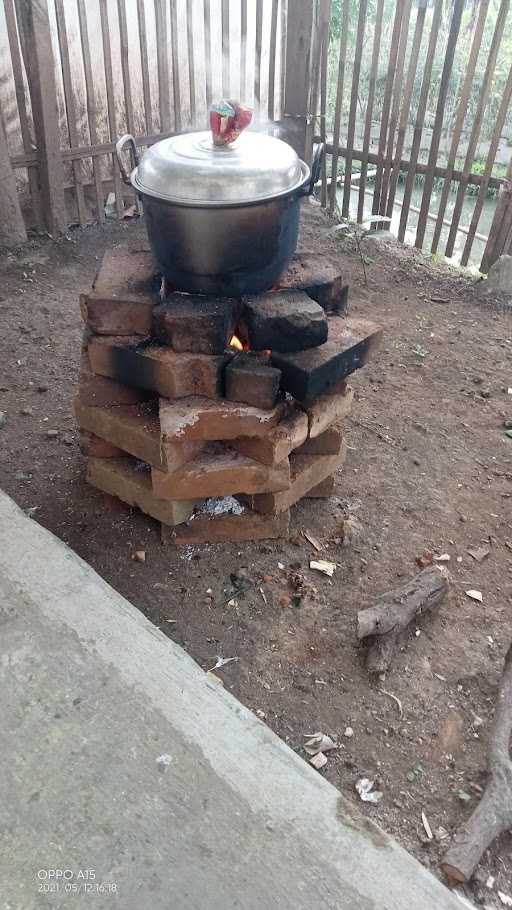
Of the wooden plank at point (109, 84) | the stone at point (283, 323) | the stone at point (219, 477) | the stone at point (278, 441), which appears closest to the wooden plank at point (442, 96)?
the wooden plank at point (109, 84)

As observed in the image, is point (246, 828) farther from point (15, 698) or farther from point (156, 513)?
point (156, 513)

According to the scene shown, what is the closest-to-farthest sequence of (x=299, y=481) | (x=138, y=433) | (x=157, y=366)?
1. (x=157, y=366)
2. (x=138, y=433)
3. (x=299, y=481)

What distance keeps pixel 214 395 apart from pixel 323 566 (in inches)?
30.7

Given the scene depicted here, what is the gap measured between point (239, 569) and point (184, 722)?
3.29 ft

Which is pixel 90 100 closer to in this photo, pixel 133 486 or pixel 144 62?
pixel 144 62

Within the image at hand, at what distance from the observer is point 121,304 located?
7.81 feet

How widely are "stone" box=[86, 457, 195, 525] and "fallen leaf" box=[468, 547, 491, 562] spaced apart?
3.71 feet

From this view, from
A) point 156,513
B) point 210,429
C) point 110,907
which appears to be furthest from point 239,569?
point 110,907

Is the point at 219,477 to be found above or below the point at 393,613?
above

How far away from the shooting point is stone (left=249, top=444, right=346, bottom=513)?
2.56 metres

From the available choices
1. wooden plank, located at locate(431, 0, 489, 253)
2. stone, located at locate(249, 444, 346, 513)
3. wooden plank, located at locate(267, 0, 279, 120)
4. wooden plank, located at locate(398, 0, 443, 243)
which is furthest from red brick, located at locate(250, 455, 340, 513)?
wooden plank, located at locate(267, 0, 279, 120)

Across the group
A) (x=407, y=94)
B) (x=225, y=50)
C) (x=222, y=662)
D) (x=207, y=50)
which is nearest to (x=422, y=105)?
(x=407, y=94)

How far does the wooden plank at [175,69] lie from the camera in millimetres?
5117

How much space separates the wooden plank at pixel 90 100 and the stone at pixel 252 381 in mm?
3649
